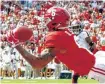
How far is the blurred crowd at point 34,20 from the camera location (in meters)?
15.9

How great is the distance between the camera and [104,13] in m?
20.7

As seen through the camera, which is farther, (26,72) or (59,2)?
(59,2)

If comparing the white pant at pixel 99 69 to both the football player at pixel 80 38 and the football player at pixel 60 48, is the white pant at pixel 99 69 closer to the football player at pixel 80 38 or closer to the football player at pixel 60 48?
the football player at pixel 60 48

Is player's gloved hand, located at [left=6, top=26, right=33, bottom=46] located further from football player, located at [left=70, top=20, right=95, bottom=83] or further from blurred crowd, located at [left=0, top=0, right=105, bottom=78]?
blurred crowd, located at [left=0, top=0, right=105, bottom=78]

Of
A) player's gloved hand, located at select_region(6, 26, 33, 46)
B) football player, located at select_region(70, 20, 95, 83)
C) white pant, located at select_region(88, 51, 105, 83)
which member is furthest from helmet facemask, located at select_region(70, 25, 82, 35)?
player's gloved hand, located at select_region(6, 26, 33, 46)

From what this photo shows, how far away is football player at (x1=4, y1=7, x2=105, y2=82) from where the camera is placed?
4.03 metres

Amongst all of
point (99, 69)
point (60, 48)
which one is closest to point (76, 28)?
point (99, 69)

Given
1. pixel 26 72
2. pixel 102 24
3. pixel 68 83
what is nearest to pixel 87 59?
pixel 68 83

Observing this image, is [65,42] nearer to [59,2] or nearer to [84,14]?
[84,14]

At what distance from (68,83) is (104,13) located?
30.4 ft

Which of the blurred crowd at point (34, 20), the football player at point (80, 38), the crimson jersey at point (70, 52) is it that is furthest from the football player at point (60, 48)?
the blurred crowd at point (34, 20)

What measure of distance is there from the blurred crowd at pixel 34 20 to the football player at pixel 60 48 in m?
10.6

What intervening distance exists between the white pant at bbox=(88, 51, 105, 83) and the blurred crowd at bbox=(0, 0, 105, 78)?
34.2 feet

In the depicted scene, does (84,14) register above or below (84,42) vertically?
above
